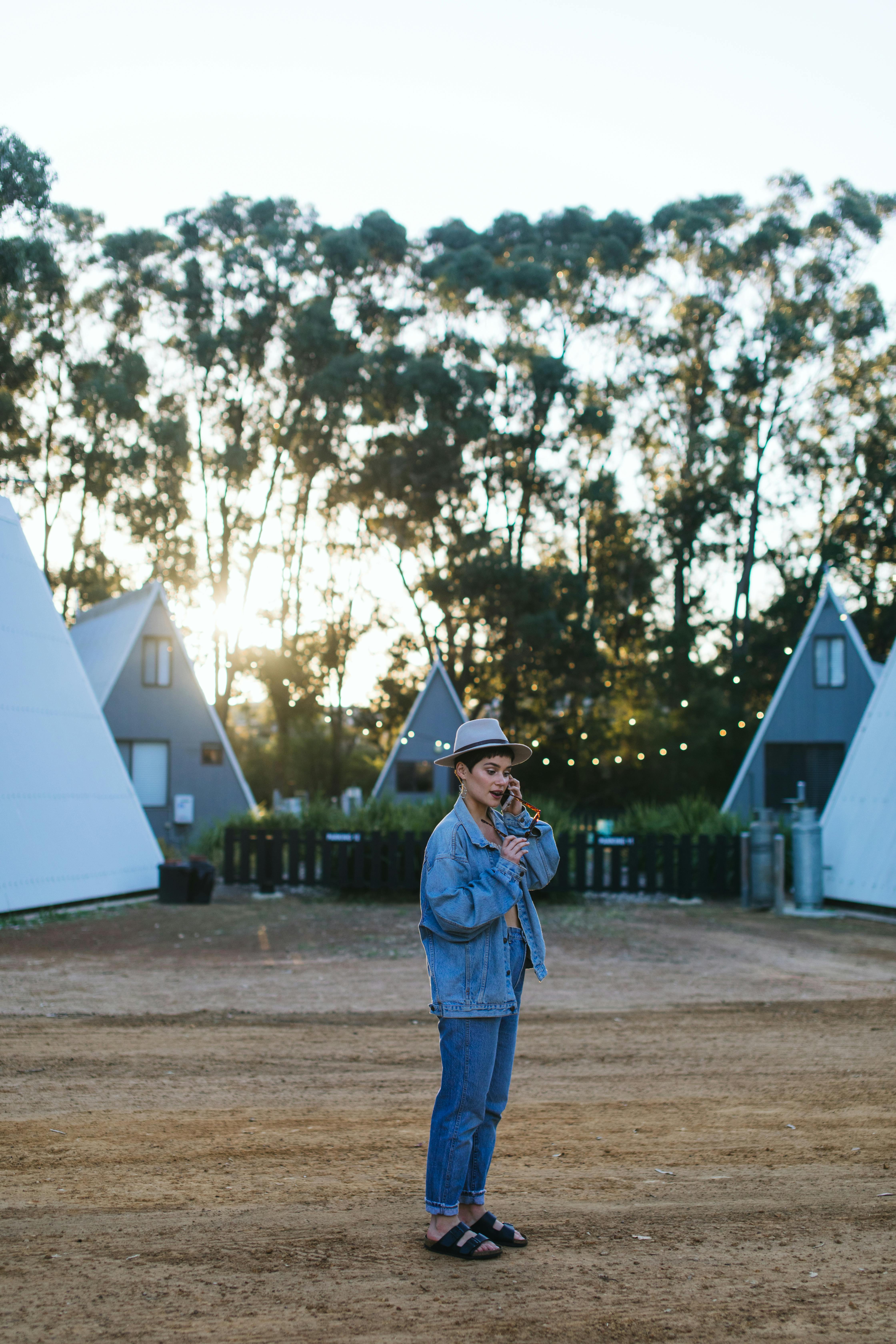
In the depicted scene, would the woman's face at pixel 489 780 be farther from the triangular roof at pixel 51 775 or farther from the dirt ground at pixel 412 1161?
the triangular roof at pixel 51 775

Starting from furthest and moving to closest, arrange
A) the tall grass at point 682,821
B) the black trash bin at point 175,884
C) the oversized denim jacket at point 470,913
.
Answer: the tall grass at point 682,821
the black trash bin at point 175,884
the oversized denim jacket at point 470,913

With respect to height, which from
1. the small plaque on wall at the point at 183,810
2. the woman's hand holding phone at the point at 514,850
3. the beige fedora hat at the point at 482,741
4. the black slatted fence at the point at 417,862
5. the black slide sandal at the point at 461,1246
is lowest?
the black slide sandal at the point at 461,1246

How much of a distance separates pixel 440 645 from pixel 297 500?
7.06m

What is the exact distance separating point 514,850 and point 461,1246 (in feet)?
4.44

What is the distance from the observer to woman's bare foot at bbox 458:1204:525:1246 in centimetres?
387

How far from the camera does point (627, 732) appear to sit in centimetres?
3159

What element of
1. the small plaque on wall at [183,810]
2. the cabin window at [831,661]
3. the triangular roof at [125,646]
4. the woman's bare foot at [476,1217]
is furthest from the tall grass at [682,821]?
the woman's bare foot at [476,1217]

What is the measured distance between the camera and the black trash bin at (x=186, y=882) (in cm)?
1516

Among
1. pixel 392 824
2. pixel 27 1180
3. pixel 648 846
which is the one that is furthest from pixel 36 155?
pixel 27 1180

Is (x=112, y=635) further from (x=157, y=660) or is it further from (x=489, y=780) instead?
(x=489, y=780)

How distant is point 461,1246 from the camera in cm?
374

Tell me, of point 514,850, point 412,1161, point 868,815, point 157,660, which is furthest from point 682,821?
point 514,850

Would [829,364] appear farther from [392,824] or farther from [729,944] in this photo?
[729,944]

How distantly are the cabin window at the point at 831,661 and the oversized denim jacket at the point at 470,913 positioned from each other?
69.9ft
